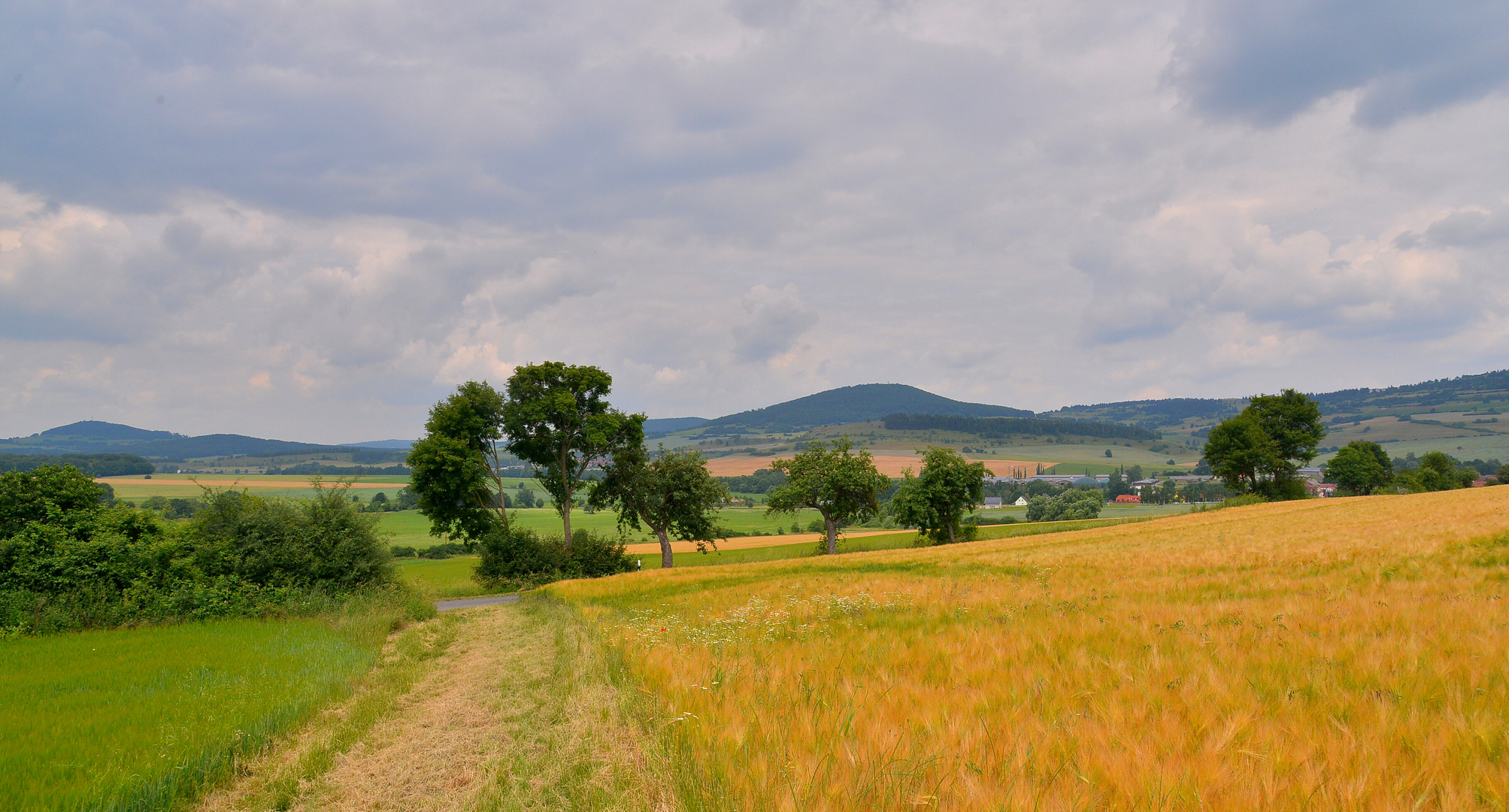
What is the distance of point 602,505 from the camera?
151 feet

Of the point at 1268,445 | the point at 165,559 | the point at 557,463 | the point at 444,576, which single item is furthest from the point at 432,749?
the point at 1268,445

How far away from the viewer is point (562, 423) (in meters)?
41.3

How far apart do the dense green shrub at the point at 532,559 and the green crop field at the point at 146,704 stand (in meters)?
24.4

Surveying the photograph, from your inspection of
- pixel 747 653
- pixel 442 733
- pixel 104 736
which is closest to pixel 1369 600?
pixel 747 653

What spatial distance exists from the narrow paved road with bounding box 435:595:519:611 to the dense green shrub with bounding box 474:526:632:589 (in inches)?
240

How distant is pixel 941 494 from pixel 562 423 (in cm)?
3525

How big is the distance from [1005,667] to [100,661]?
16.6 meters

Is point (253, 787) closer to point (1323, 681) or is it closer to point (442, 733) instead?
point (442, 733)

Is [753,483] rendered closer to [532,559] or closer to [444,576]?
[444,576]

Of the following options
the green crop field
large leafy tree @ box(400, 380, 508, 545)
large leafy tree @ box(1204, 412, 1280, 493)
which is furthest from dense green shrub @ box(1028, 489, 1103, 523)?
the green crop field

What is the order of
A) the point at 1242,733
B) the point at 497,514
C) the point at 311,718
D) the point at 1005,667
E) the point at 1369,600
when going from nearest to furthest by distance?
the point at 1242,733, the point at 1005,667, the point at 1369,600, the point at 311,718, the point at 497,514

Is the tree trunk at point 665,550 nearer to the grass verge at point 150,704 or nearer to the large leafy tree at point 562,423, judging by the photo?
the large leafy tree at point 562,423

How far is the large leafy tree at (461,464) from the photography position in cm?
3772

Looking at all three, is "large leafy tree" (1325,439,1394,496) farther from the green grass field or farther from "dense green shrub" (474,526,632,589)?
the green grass field
